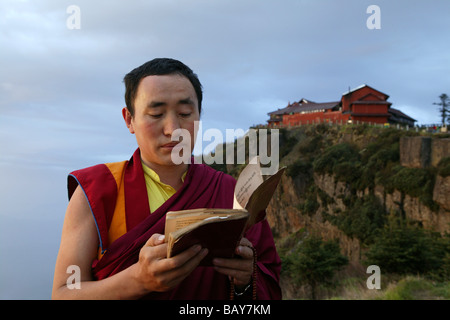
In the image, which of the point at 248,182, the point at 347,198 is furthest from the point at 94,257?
the point at 347,198

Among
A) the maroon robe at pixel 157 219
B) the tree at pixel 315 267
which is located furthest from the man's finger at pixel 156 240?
the tree at pixel 315 267

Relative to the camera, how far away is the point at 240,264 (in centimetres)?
171

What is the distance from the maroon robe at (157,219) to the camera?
5.80 feet

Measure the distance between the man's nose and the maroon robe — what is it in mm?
307

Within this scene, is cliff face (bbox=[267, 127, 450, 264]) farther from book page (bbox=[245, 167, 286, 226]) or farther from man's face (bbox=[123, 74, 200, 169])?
man's face (bbox=[123, 74, 200, 169])

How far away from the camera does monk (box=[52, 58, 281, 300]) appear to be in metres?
1.72

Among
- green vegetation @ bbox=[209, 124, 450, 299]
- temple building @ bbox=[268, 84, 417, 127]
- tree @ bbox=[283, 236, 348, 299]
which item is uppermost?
temple building @ bbox=[268, 84, 417, 127]

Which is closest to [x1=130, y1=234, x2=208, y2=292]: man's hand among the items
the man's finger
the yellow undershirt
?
the man's finger

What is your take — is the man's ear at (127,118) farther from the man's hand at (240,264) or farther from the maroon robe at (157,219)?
the man's hand at (240,264)

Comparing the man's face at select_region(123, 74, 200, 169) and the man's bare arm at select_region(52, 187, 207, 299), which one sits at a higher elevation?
the man's face at select_region(123, 74, 200, 169)

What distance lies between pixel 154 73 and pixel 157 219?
0.76 metres

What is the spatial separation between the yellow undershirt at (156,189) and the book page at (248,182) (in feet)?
1.64
